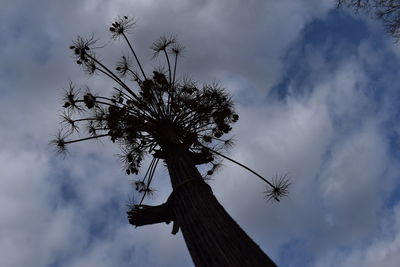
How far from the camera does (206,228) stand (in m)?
2.90

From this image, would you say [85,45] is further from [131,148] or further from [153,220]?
[153,220]

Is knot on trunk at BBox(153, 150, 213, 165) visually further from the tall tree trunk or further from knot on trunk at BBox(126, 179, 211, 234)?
knot on trunk at BBox(126, 179, 211, 234)

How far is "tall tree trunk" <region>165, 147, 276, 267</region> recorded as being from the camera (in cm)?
255

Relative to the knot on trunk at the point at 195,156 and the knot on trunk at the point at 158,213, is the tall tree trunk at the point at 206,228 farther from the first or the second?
the knot on trunk at the point at 195,156

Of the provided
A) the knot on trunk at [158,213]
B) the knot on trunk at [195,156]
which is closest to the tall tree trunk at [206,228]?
the knot on trunk at [158,213]

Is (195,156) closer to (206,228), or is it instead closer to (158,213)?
(158,213)

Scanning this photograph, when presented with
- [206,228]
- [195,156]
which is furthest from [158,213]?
[195,156]

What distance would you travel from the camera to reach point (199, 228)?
2.93 meters

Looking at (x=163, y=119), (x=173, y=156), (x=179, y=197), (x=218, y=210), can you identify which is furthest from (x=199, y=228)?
(x=163, y=119)

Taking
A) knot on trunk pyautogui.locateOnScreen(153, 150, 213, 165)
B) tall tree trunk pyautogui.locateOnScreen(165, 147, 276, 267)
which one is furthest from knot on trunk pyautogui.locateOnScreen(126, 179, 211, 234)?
knot on trunk pyautogui.locateOnScreen(153, 150, 213, 165)

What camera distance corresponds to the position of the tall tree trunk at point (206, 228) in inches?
101

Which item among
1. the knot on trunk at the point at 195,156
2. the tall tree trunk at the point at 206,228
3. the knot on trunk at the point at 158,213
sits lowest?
the tall tree trunk at the point at 206,228

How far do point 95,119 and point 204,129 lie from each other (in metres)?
1.71

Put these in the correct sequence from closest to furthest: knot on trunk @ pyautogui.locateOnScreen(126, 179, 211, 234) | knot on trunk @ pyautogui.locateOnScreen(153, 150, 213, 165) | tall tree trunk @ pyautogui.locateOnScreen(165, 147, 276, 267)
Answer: tall tree trunk @ pyautogui.locateOnScreen(165, 147, 276, 267)
knot on trunk @ pyautogui.locateOnScreen(126, 179, 211, 234)
knot on trunk @ pyautogui.locateOnScreen(153, 150, 213, 165)
